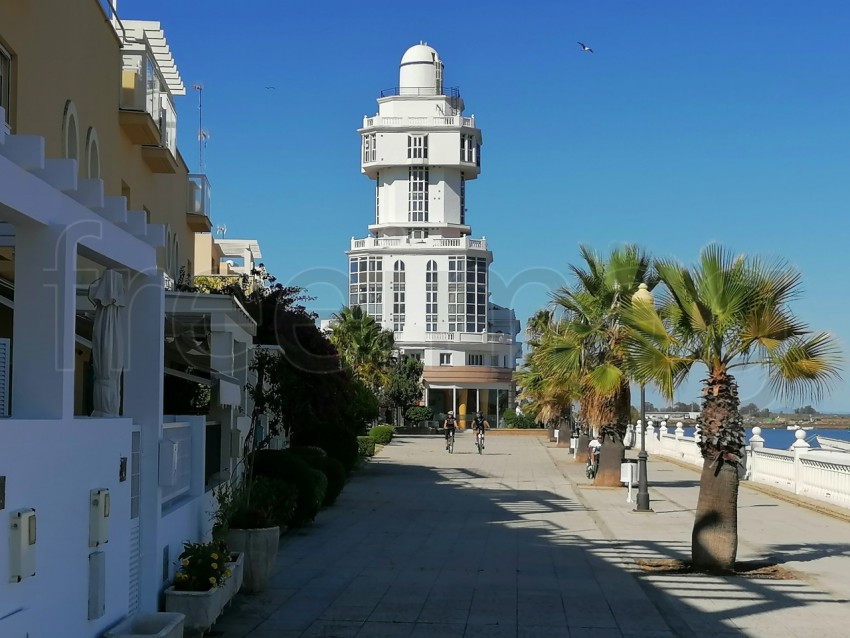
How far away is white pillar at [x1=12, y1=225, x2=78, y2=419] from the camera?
7484 millimetres

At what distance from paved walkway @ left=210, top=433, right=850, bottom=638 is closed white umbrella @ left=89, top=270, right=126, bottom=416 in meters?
2.60

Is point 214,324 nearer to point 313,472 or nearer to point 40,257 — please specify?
point 313,472

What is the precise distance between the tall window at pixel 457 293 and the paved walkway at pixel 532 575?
73.9 meters


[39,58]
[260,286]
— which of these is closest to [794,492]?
[260,286]

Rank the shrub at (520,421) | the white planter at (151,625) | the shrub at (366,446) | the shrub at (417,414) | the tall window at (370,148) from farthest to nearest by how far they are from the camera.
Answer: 1. the tall window at (370,148)
2. the shrub at (520,421)
3. the shrub at (417,414)
4. the shrub at (366,446)
5. the white planter at (151,625)

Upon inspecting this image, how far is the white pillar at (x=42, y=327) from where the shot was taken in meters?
7.48

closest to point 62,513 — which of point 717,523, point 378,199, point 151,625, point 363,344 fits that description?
point 151,625

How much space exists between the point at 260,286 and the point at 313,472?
7.01 metres

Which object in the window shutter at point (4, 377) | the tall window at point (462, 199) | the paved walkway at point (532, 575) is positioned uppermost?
the tall window at point (462, 199)

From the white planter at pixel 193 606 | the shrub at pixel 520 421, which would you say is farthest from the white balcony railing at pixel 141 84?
the shrub at pixel 520 421

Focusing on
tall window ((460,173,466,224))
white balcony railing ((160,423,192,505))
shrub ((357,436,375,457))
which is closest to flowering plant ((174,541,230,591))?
white balcony railing ((160,423,192,505))

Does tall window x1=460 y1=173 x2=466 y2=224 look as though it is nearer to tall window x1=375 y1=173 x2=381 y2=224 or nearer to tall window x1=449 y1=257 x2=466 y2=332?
tall window x1=449 y1=257 x2=466 y2=332

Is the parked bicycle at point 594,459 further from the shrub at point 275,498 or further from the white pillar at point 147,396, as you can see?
the white pillar at point 147,396

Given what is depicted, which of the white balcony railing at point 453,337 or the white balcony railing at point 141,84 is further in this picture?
the white balcony railing at point 453,337
